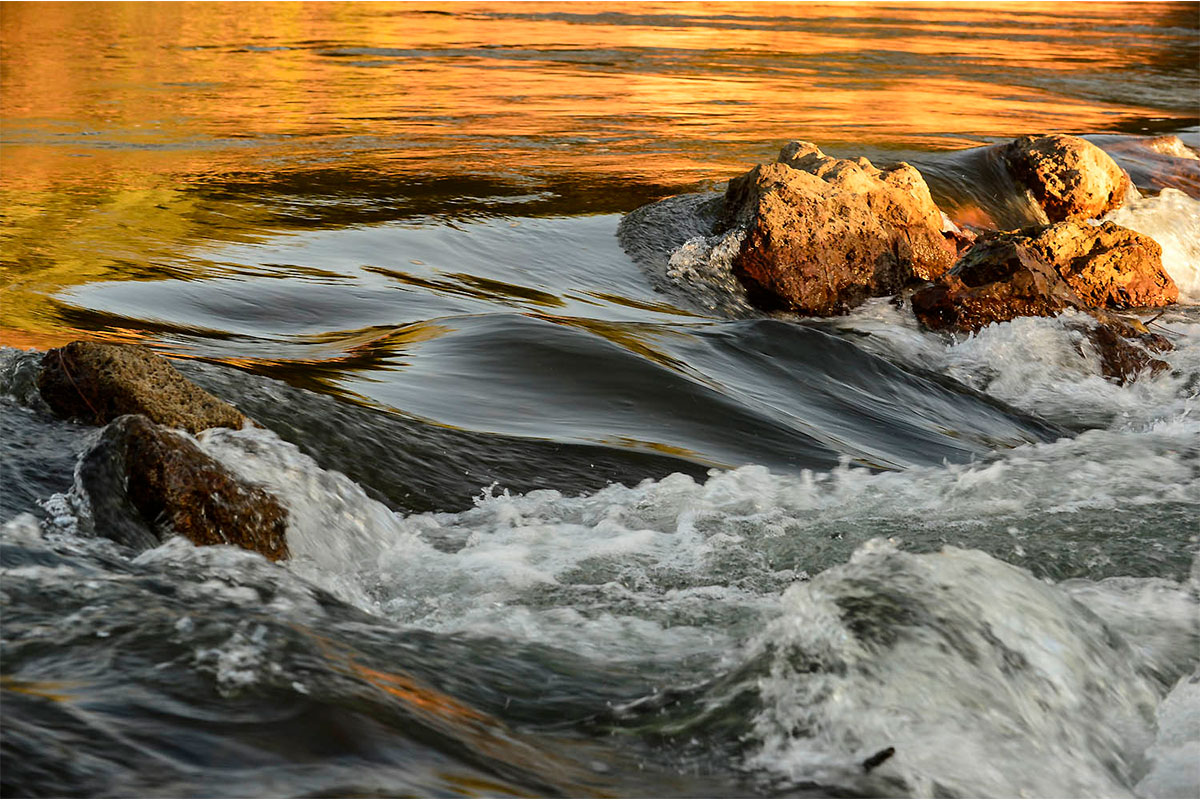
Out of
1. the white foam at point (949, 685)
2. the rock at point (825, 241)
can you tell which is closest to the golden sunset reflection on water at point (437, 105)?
the rock at point (825, 241)

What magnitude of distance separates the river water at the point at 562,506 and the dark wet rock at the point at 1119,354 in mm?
147

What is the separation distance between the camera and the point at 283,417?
17.6 feet

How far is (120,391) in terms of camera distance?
488 centimetres

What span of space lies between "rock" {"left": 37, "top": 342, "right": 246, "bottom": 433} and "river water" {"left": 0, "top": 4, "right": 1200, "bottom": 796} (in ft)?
0.36

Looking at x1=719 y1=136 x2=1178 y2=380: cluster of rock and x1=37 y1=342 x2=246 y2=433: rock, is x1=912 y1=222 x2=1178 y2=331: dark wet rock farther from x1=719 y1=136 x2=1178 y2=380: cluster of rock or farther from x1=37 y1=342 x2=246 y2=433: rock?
x1=37 y1=342 x2=246 y2=433: rock

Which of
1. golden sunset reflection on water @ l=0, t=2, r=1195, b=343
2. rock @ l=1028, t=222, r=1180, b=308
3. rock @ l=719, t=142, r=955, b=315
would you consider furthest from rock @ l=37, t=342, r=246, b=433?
rock @ l=1028, t=222, r=1180, b=308

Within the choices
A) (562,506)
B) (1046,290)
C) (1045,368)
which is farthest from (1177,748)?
(1046,290)

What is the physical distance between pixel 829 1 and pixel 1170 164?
21924mm

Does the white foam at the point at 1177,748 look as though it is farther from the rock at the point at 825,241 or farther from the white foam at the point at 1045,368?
A: the rock at the point at 825,241

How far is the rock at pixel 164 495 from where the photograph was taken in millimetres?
4094

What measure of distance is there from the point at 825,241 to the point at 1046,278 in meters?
1.52

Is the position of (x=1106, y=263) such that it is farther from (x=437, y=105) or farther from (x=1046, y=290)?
(x=437, y=105)

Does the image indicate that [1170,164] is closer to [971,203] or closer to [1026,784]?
[971,203]

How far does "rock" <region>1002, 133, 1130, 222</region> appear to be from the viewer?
12.5 meters
